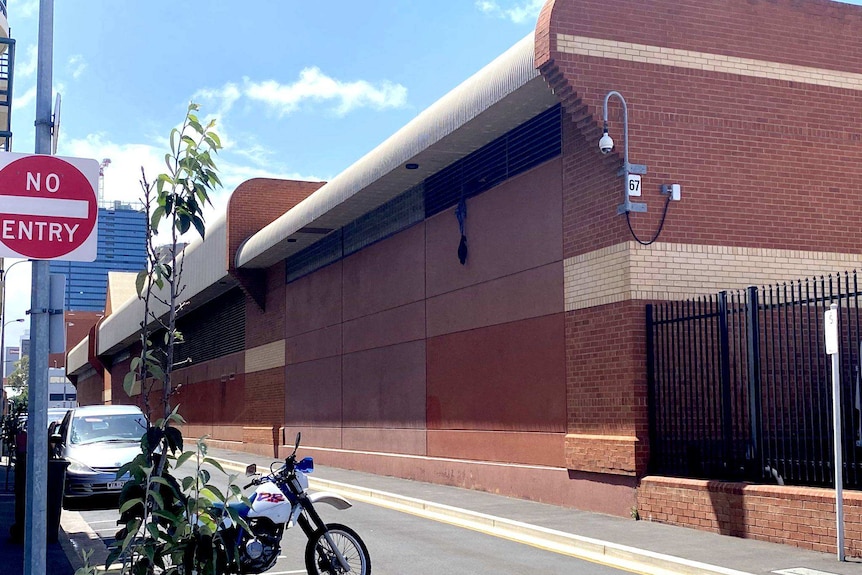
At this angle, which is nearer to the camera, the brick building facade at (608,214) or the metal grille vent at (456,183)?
the brick building facade at (608,214)

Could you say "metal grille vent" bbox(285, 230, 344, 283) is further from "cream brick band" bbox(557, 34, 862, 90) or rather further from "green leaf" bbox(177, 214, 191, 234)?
"green leaf" bbox(177, 214, 191, 234)

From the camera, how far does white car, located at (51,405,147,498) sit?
1510 centimetres

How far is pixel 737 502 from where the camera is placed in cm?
1200

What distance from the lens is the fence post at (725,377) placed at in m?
13.2

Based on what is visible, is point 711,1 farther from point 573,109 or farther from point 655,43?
point 573,109

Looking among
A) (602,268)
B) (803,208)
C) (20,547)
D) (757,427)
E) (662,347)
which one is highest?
Answer: (803,208)

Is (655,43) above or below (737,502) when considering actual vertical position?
above

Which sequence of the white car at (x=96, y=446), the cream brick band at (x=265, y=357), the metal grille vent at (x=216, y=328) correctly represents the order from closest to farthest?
the white car at (x=96, y=446), the cream brick band at (x=265, y=357), the metal grille vent at (x=216, y=328)

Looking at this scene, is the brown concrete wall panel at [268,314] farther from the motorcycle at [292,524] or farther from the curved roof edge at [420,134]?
the motorcycle at [292,524]

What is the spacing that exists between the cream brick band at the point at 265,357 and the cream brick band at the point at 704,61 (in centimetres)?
1936

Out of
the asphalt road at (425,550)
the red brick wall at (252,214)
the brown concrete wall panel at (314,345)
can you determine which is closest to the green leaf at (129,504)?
the asphalt road at (425,550)

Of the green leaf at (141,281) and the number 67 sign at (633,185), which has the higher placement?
the number 67 sign at (633,185)

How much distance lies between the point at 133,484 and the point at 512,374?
517 inches

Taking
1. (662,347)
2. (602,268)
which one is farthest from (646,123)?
(662,347)
